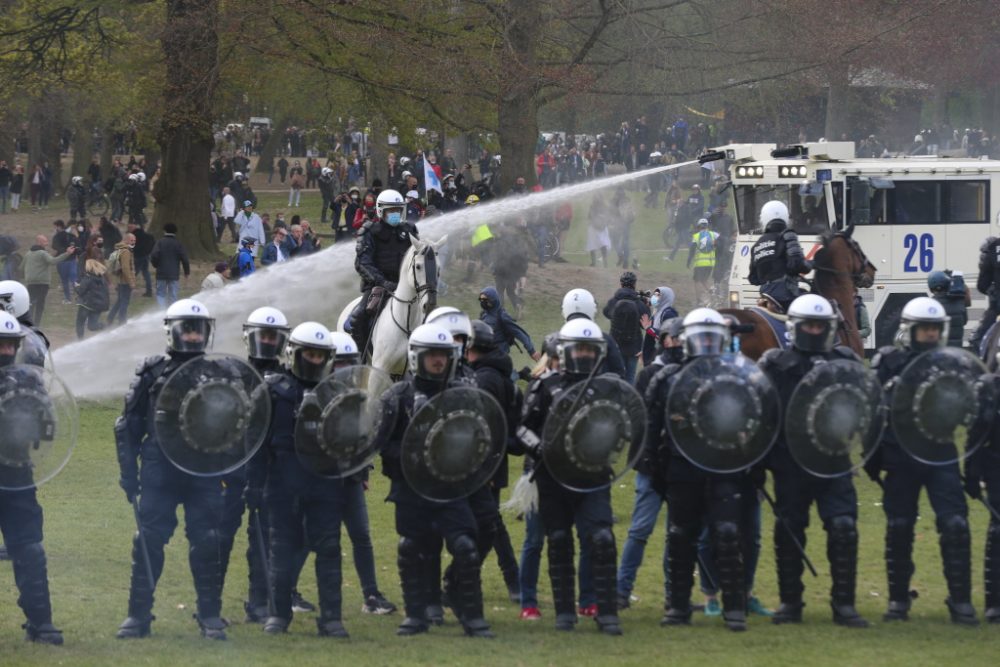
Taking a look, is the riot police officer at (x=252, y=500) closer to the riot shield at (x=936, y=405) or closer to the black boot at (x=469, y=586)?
the black boot at (x=469, y=586)

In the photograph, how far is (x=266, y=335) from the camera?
9.85 meters

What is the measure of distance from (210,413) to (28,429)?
1008 millimetres

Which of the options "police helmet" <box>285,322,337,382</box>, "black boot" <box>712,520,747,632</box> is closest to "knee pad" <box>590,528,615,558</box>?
"black boot" <box>712,520,747,632</box>

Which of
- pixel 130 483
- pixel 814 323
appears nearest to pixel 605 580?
pixel 814 323

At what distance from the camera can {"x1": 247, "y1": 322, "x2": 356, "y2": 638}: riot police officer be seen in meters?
9.62

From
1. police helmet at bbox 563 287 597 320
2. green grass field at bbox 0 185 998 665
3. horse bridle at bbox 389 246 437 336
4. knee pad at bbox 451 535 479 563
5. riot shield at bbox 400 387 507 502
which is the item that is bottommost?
green grass field at bbox 0 185 998 665

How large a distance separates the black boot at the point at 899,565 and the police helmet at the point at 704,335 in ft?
5.14

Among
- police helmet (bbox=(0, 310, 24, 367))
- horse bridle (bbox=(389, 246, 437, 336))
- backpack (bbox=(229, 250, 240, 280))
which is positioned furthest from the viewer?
backpack (bbox=(229, 250, 240, 280))

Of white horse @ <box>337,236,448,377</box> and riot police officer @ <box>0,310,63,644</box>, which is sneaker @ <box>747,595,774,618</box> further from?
white horse @ <box>337,236,448,377</box>

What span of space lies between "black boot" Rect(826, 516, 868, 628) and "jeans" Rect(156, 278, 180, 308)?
60.8 feet

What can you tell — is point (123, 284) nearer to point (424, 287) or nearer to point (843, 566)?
point (424, 287)

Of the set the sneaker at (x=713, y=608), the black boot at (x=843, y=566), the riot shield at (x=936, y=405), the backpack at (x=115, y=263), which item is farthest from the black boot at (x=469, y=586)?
the backpack at (x=115, y=263)

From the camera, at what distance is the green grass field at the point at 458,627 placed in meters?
9.17

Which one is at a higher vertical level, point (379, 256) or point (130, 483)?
point (379, 256)
